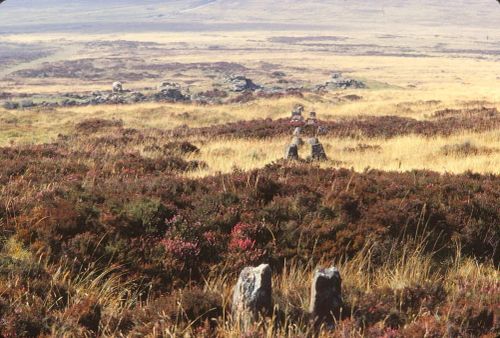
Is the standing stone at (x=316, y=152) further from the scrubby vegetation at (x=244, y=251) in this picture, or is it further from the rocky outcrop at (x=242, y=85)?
the rocky outcrop at (x=242, y=85)

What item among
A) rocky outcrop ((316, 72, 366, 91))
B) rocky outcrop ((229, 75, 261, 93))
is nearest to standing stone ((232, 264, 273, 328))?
rocky outcrop ((229, 75, 261, 93))

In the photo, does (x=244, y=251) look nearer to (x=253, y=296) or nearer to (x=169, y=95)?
(x=253, y=296)

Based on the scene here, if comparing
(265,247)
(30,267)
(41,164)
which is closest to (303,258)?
(265,247)

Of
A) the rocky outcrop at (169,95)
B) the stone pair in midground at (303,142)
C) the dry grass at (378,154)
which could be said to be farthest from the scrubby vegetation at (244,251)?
the rocky outcrop at (169,95)

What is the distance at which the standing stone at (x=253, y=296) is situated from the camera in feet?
15.5

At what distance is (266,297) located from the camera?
190 inches

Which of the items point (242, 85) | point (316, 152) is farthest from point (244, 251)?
point (242, 85)

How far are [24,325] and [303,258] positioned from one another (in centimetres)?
324

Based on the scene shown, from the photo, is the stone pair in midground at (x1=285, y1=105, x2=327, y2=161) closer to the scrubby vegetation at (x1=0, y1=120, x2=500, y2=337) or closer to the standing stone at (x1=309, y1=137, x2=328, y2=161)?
the standing stone at (x1=309, y1=137, x2=328, y2=161)

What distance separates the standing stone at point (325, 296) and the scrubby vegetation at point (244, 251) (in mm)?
124

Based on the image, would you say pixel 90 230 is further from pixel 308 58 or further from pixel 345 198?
pixel 308 58

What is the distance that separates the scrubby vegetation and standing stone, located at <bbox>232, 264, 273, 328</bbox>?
135mm

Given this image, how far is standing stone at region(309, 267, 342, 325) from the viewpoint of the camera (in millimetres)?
4918

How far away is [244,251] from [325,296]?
1871 mm
